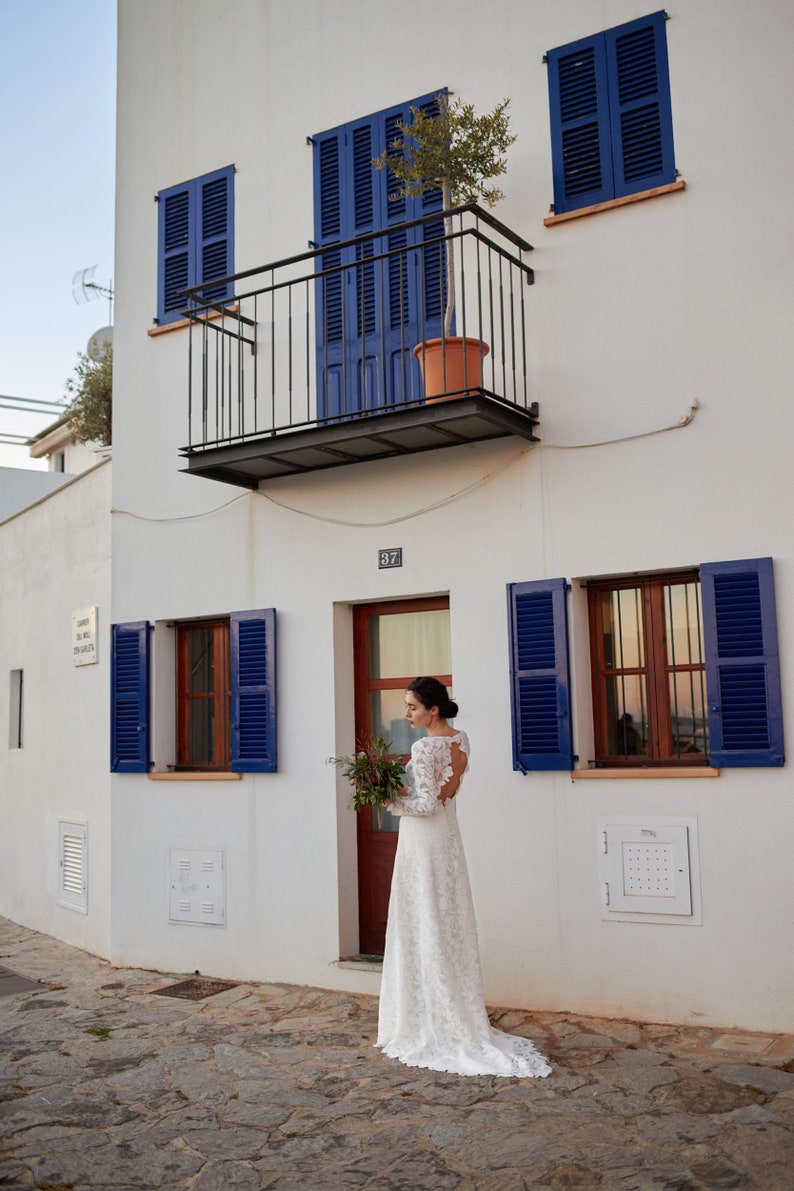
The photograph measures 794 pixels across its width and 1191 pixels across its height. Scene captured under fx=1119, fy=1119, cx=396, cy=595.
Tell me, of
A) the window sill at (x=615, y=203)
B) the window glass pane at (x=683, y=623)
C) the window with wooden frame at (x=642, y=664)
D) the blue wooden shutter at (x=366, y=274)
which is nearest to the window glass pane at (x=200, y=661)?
the blue wooden shutter at (x=366, y=274)

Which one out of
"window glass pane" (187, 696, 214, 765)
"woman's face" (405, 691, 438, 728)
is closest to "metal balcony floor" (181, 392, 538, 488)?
"woman's face" (405, 691, 438, 728)

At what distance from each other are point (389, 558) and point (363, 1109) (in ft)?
12.2

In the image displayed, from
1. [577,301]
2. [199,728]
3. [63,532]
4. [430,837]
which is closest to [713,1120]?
[430,837]

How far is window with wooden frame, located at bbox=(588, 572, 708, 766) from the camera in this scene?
6766 mm

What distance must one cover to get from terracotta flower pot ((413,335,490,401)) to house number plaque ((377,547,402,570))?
1166 millimetres

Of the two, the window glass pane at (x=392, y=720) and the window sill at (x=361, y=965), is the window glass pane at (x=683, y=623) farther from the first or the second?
the window sill at (x=361, y=965)

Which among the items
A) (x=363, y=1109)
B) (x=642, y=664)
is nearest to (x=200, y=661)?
(x=642, y=664)

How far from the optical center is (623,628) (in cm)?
706

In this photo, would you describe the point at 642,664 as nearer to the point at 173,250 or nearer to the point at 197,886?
the point at 197,886

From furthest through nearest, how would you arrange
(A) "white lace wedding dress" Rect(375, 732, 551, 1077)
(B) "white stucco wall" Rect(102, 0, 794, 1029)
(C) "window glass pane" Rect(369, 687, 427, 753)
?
(C) "window glass pane" Rect(369, 687, 427, 753) → (B) "white stucco wall" Rect(102, 0, 794, 1029) → (A) "white lace wedding dress" Rect(375, 732, 551, 1077)

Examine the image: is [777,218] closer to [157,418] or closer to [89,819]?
[157,418]

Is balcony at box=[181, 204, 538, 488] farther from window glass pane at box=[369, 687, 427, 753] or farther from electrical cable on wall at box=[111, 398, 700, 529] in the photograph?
window glass pane at box=[369, 687, 427, 753]

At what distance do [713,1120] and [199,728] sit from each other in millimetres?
5331

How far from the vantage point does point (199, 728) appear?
911cm
